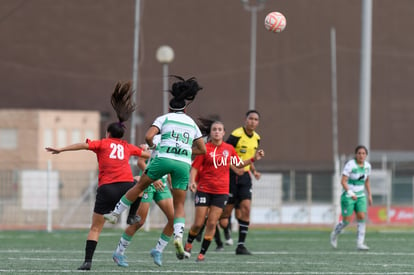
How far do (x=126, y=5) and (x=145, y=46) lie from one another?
2.18 m

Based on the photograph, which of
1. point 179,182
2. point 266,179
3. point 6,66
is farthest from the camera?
point 6,66

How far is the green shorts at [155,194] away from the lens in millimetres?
12836

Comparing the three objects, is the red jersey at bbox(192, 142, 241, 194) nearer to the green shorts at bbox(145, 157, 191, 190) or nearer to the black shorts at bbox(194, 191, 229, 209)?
the black shorts at bbox(194, 191, 229, 209)

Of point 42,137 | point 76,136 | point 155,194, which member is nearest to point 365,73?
point 155,194

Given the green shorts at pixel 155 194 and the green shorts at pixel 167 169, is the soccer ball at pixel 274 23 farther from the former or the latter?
the green shorts at pixel 167 169

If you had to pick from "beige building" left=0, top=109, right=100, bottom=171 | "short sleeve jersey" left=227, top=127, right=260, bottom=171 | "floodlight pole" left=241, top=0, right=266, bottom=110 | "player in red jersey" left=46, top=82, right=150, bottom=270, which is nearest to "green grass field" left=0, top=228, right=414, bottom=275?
"player in red jersey" left=46, top=82, right=150, bottom=270

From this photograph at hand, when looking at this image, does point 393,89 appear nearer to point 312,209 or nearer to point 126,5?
point 126,5

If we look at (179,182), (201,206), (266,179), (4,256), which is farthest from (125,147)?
(266,179)

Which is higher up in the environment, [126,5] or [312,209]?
[126,5]

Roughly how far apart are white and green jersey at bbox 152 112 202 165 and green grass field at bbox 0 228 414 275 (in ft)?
4.48

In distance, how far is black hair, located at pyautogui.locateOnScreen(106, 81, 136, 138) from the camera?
38.0 ft

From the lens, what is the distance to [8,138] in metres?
41.8

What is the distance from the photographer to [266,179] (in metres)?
27.2

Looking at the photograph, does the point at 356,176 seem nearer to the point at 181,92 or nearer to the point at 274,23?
the point at 274,23
